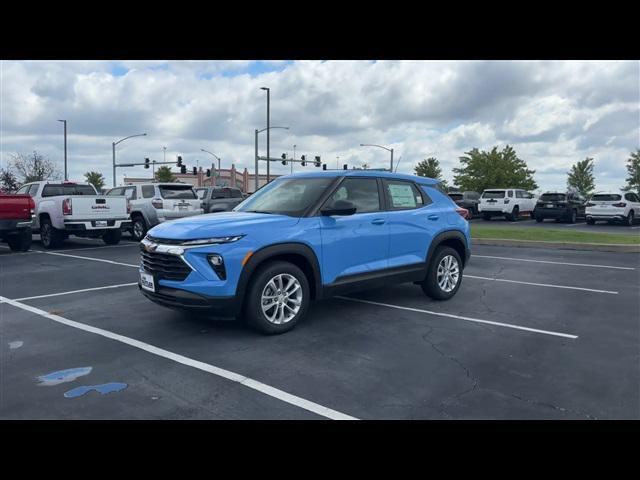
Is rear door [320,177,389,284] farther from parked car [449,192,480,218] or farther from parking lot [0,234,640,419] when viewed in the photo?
parked car [449,192,480,218]

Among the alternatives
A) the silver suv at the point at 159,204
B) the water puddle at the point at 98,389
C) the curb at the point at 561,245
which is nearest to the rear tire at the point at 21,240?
the silver suv at the point at 159,204

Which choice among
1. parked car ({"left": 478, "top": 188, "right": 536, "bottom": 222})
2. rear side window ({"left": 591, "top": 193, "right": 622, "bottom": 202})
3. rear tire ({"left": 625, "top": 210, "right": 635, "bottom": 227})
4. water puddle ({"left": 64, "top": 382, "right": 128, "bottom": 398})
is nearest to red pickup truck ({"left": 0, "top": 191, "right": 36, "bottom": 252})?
water puddle ({"left": 64, "top": 382, "right": 128, "bottom": 398})

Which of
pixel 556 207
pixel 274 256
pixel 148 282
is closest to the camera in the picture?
pixel 274 256

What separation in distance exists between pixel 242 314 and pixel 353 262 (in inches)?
58.4

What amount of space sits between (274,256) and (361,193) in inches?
64.2

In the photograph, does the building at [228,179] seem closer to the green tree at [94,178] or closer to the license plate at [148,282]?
the green tree at [94,178]

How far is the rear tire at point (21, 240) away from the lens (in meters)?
12.9

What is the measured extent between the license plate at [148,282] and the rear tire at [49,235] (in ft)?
31.4

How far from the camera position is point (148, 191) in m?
15.9

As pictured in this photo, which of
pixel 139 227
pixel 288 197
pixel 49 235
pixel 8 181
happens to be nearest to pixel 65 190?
pixel 49 235

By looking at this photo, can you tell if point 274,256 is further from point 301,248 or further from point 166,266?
point 166,266

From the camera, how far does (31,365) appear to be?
457cm
